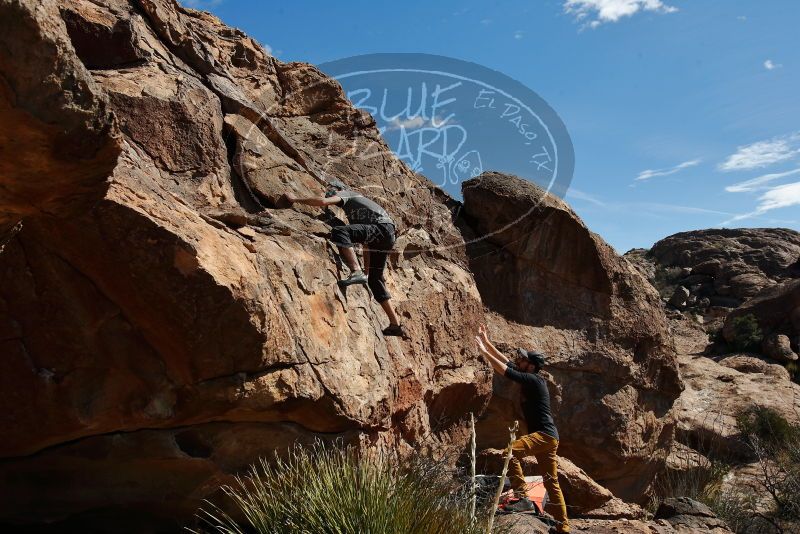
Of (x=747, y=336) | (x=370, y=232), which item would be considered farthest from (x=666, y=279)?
(x=370, y=232)

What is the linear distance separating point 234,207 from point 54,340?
1.99 meters

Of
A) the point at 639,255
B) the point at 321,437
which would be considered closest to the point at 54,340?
the point at 321,437

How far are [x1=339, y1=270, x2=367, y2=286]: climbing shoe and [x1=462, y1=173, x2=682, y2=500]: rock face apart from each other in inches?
177

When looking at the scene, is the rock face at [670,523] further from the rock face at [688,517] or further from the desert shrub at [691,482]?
the desert shrub at [691,482]

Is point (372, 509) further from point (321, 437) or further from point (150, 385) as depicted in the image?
point (150, 385)

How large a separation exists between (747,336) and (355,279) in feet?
76.6

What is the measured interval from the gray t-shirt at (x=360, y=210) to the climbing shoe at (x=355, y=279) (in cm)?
82

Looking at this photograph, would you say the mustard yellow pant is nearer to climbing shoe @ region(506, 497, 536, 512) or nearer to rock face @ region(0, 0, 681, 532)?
climbing shoe @ region(506, 497, 536, 512)

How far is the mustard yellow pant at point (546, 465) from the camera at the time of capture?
7.01 metres

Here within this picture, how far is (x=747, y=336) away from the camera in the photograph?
86.6ft

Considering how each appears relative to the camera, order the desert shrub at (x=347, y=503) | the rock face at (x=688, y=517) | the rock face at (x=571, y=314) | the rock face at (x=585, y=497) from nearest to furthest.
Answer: the desert shrub at (x=347, y=503)
the rock face at (x=585, y=497)
the rock face at (x=688, y=517)
the rock face at (x=571, y=314)

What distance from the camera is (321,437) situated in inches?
250

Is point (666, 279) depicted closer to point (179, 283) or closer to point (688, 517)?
point (688, 517)

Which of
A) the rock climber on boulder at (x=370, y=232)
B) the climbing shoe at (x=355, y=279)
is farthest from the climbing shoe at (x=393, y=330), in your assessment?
the climbing shoe at (x=355, y=279)
